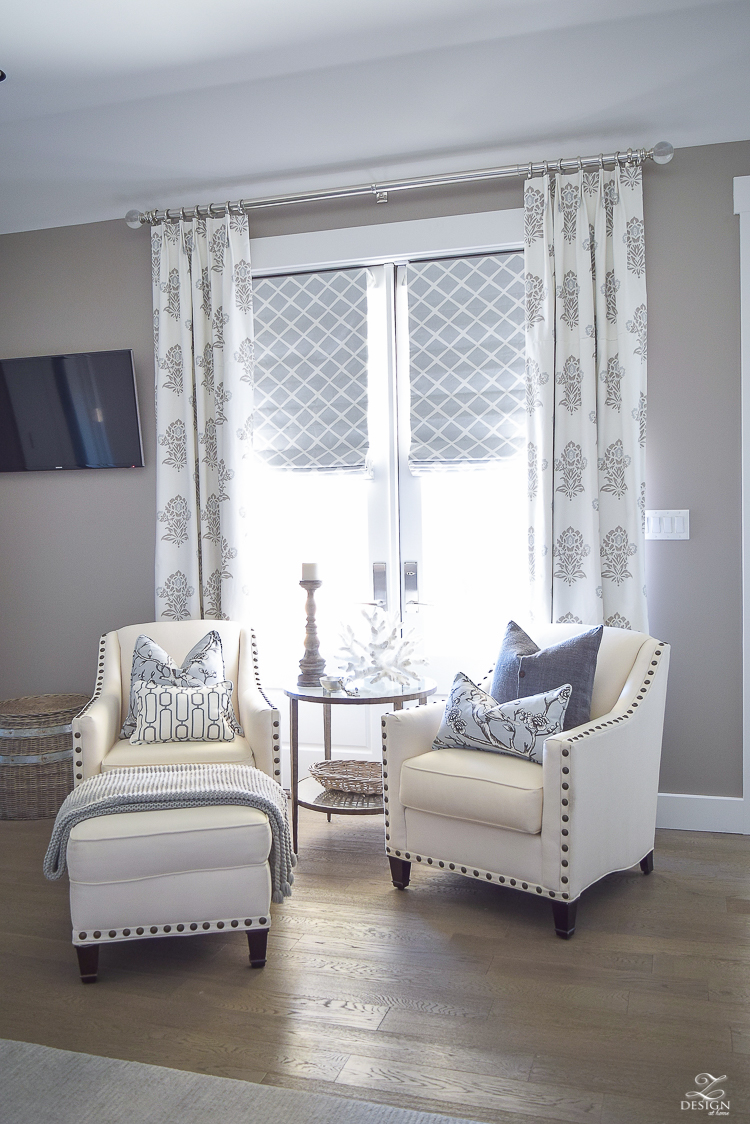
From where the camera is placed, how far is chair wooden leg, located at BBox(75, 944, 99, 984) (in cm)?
225

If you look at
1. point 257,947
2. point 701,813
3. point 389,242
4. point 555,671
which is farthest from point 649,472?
point 257,947

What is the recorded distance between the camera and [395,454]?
147 inches

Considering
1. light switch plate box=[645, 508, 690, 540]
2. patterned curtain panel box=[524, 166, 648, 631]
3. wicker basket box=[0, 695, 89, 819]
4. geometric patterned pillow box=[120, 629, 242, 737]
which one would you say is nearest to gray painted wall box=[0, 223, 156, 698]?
wicker basket box=[0, 695, 89, 819]

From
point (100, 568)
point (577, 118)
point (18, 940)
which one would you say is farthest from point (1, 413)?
point (577, 118)

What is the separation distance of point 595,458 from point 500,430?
410mm

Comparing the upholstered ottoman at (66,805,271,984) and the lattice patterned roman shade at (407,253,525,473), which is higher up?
the lattice patterned roman shade at (407,253,525,473)

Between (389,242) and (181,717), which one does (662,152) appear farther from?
(181,717)

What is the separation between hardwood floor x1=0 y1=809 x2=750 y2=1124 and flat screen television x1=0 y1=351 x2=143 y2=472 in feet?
6.30

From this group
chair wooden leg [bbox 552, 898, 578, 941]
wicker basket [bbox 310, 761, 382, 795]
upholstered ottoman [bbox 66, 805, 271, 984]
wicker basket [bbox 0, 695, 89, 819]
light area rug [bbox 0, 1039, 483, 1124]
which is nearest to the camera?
light area rug [bbox 0, 1039, 483, 1124]

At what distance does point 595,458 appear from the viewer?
334 cm

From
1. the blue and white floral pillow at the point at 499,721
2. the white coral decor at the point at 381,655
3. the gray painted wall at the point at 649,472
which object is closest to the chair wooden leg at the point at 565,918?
the blue and white floral pillow at the point at 499,721

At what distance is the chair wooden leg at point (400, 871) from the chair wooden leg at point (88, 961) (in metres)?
0.97

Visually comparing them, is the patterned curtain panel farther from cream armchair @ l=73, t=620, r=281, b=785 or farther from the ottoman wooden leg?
the ottoman wooden leg

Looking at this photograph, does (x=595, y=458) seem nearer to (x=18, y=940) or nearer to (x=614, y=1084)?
(x=614, y=1084)
